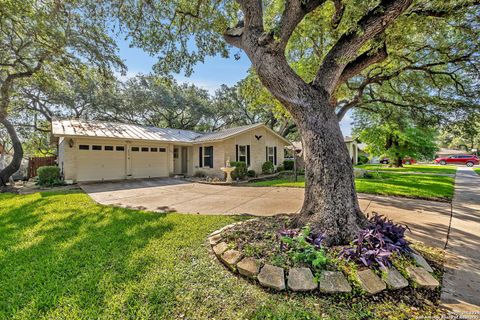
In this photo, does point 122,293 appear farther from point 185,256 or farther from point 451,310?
point 451,310

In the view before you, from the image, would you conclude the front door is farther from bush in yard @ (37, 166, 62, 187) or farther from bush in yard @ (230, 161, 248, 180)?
bush in yard @ (37, 166, 62, 187)

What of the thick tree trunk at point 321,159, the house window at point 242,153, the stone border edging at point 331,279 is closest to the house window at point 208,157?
the house window at point 242,153

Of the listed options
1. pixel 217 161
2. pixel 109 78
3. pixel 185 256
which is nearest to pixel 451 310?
pixel 185 256

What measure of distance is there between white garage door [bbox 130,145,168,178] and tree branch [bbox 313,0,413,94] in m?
12.2

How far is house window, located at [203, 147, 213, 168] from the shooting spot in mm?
13752

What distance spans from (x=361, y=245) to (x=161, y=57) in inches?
314

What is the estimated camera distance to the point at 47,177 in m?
10.2

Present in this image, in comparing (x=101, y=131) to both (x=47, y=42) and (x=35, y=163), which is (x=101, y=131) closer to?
(x=47, y=42)

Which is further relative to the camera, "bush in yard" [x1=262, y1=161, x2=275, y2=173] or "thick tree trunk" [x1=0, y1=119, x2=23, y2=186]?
"bush in yard" [x1=262, y1=161, x2=275, y2=173]

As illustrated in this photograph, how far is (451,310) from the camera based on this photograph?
2.02 metres

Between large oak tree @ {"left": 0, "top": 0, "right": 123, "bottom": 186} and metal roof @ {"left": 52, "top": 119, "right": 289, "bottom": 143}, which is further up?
large oak tree @ {"left": 0, "top": 0, "right": 123, "bottom": 186}

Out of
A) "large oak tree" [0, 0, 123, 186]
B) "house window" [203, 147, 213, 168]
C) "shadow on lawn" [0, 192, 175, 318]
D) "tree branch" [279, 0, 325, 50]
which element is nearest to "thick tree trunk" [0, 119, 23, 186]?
"large oak tree" [0, 0, 123, 186]

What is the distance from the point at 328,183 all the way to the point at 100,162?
1255cm

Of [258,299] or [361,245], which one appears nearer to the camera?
[258,299]
